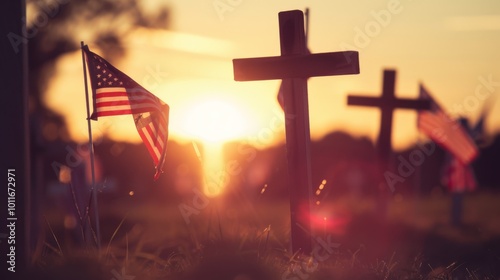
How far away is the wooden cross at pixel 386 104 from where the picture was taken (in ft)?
48.7

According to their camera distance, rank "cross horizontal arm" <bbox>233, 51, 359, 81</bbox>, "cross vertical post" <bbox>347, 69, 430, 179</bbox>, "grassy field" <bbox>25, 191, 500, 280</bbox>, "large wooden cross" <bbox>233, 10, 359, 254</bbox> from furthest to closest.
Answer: "cross vertical post" <bbox>347, 69, 430, 179</bbox>
"large wooden cross" <bbox>233, 10, 359, 254</bbox>
"cross horizontal arm" <bbox>233, 51, 359, 81</bbox>
"grassy field" <bbox>25, 191, 500, 280</bbox>

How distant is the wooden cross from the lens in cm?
1484

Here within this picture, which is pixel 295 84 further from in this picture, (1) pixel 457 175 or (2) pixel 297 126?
(1) pixel 457 175

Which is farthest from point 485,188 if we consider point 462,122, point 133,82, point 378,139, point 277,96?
point 133,82

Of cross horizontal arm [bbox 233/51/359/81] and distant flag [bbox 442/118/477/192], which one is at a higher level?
cross horizontal arm [bbox 233/51/359/81]

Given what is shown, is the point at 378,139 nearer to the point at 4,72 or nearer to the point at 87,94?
the point at 87,94

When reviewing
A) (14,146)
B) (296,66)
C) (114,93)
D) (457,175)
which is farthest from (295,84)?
(457,175)

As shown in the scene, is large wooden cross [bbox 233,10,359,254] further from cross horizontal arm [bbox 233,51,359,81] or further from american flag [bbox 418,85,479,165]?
american flag [bbox 418,85,479,165]

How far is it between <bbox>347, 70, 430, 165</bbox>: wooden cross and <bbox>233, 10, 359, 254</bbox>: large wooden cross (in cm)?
505

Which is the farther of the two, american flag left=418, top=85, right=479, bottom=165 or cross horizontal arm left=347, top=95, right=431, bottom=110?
american flag left=418, top=85, right=479, bottom=165

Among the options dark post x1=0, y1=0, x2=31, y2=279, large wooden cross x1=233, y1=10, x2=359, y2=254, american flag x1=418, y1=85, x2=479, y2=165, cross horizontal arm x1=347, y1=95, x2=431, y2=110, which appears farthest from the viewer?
american flag x1=418, y1=85, x2=479, y2=165

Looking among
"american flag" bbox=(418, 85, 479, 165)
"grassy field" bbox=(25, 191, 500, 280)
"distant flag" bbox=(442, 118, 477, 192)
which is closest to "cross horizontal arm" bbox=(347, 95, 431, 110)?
"american flag" bbox=(418, 85, 479, 165)

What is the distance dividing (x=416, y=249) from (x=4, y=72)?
25.1ft

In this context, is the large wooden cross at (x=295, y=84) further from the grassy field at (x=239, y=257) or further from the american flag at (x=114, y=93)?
the american flag at (x=114, y=93)
